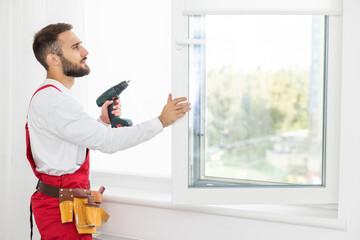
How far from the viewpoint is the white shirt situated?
175cm

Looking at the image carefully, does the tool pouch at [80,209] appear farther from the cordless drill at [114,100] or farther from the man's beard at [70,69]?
the man's beard at [70,69]

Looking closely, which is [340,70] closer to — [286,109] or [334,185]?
[286,109]

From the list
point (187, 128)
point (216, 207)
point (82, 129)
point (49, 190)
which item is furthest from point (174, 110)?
point (49, 190)

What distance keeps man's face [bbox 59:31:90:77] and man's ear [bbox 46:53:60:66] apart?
0.06 ft

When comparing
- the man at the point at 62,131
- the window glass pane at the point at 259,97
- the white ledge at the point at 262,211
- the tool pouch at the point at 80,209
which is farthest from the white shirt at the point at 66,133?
the white ledge at the point at 262,211

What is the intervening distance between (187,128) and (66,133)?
0.51 m

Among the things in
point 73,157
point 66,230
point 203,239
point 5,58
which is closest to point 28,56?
point 5,58

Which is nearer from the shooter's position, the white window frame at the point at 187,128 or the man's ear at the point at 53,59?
the white window frame at the point at 187,128

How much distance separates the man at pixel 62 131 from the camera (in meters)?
1.76

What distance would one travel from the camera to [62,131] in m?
1.75

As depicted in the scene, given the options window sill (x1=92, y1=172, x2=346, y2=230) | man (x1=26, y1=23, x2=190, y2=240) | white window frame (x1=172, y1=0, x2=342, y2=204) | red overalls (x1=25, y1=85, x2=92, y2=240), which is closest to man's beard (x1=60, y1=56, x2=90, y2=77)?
man (x1=26, y1=23, x2=190, y2=240)

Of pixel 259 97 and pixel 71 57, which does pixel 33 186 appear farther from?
pixel 259 97

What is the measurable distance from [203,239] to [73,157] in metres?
0.73

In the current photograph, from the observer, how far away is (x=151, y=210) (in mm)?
2137
